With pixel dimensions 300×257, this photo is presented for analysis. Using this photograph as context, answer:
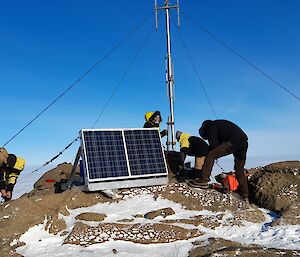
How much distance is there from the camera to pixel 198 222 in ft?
23.7

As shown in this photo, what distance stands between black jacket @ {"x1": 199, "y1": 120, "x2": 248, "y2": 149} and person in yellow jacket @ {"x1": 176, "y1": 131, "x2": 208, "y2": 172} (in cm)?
115

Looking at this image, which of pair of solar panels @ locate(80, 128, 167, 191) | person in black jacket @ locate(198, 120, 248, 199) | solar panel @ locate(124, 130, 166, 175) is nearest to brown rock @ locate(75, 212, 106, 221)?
pair of solar panels @ locate(80, 128, 167, 191)

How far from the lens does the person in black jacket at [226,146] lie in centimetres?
886

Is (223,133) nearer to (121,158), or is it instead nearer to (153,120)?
(121,158)

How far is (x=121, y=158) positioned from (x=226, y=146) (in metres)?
2.48

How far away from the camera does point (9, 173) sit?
422 inches

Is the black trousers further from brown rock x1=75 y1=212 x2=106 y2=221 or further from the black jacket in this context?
A: brown rock x1=75 y1=212 x2=106 y2=221

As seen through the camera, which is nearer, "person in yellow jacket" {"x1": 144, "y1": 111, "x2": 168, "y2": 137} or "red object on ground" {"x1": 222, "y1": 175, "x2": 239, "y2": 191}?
"red object on ground" {"x1": 222, "y1": 175, "x2": 239, "y2": 191}

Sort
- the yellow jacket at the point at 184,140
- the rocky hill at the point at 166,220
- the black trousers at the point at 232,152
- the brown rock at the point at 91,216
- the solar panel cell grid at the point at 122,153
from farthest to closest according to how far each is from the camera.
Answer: the yellow jacket at the point at 184,140 → the solar panel cell grid at the point at 122,153 → the black trousers at the point at 232,152 → the brown rock at the point at 91,216 → the rocky hill at the point at 166,220

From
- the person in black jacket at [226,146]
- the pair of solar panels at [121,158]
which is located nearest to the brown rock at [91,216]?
the pair of solar panels at [121,158]

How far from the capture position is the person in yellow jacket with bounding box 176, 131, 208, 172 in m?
10.2

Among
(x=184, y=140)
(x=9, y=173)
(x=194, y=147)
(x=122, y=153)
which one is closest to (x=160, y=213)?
(x=122, y=153)

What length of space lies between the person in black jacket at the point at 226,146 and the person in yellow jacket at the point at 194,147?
3.68ft

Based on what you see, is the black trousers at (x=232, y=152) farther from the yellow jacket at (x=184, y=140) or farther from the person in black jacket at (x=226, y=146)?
the yellow jacket at (x=184, y=140)
